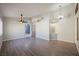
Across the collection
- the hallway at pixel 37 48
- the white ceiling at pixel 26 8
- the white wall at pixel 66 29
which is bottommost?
the hallway at pixel 37 48

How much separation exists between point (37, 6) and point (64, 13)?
44 centimetres

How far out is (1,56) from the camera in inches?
85.4

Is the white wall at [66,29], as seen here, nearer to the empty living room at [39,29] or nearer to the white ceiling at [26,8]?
the empty living room at [39,29]

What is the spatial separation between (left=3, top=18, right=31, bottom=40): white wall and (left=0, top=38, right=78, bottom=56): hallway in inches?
3.2

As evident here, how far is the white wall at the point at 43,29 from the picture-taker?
2.34m

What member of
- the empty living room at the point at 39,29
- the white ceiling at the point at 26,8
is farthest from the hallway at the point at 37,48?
the white ceiling at the point at 26,8

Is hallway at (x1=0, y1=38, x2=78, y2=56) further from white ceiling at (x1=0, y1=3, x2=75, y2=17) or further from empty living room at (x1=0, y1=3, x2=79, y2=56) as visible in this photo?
white ceiling at (x1=0, y1=3, x2=75, y2=17)

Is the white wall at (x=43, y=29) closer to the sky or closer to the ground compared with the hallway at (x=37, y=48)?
closer to the sky

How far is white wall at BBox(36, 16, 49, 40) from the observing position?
2.34m

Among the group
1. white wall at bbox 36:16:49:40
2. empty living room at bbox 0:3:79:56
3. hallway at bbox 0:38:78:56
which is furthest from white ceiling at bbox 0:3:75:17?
hallway at bbox 0:38:78:56

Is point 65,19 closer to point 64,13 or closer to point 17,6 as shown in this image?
point 64,13

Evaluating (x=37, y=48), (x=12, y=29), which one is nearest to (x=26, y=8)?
(x=12, y=29)

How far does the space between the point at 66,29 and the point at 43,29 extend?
37 cm

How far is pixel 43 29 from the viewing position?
2.36m
